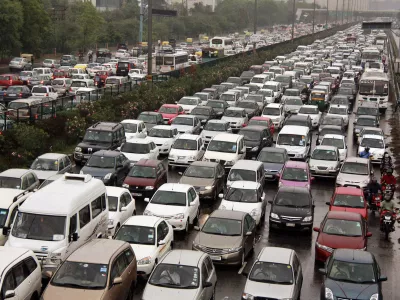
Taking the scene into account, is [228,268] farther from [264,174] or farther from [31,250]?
[264,174]

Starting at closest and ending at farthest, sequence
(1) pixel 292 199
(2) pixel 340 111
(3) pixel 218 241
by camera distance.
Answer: (3) pixel 218 241, (1) pixel 292 199, (2) pixel 340 111

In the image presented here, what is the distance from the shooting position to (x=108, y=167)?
27625mm

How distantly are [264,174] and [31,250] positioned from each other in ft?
44.1

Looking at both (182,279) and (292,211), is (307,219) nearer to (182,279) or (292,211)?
(292,211)

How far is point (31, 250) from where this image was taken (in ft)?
54.5

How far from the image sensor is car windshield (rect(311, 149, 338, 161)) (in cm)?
3172

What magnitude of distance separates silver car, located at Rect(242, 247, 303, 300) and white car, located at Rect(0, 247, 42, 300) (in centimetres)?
452

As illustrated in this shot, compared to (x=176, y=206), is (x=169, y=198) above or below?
above

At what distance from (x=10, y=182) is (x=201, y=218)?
6415 millimetres

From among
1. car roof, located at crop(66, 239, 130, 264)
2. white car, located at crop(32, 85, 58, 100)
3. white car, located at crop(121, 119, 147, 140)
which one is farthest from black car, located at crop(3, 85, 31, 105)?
car roof, located at crop(66, 239, 130, 264)

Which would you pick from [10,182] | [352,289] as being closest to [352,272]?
[352,289]

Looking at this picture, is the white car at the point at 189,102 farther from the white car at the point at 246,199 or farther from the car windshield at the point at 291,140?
the white car at the point at 246,199

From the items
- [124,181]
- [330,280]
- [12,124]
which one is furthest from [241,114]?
[330,280]

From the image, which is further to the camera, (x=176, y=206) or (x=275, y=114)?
(x=275, y=114)
